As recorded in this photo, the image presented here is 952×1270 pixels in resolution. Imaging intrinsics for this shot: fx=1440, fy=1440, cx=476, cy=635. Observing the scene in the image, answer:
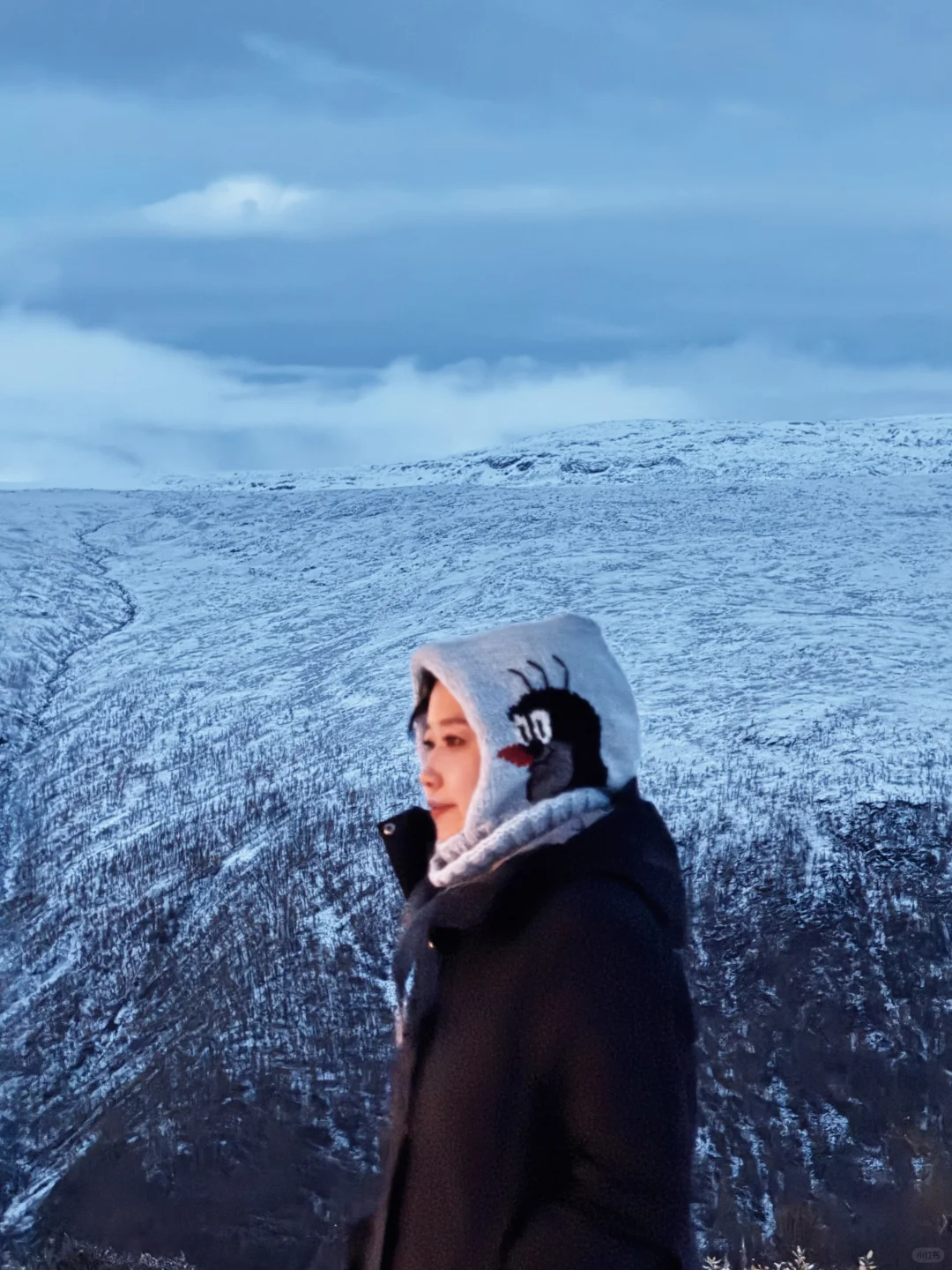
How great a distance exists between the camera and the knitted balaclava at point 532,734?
8.01ft

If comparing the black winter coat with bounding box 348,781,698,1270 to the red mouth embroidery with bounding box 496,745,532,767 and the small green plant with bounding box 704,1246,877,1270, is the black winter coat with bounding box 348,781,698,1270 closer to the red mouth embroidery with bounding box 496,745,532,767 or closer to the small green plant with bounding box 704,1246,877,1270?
the red mouth embroidery with bounding box 496,745,532,767

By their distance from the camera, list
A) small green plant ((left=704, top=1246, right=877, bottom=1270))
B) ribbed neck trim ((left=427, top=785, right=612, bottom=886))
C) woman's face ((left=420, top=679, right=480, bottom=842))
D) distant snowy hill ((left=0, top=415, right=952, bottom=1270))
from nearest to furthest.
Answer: ribbed neck trim ((left=427, top=785, right=612, bottom=886)) → woman's face ((left=420, top=679, right=480, bottom=842)) → small green plant ((left=704, top=1246, right=877, bottom=1270)) → distant snowy hill ((left=0, top=415, right=952, bottom=1270))

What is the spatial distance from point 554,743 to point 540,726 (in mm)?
38

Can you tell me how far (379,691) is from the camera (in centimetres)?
1550

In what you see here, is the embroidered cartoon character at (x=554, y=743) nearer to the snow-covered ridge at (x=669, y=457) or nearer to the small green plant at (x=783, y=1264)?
the small green plant at (x=783, y=1264)

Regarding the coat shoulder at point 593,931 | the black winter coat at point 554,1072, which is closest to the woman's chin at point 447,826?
the black winter coat at point 554,1072

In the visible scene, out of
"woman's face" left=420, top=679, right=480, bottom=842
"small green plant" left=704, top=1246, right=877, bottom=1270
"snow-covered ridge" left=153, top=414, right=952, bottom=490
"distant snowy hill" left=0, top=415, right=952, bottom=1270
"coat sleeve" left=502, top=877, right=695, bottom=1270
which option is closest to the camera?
"coat sleeve" left=502, top=877, right=695, bottom=1270

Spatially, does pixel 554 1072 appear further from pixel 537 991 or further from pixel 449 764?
pixel 449 764

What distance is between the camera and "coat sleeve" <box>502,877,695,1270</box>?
2.14m

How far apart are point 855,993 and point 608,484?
16.7 meters

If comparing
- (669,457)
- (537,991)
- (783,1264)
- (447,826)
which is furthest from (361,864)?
(669,457)

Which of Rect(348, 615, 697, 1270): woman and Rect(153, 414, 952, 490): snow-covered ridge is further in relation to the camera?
Rect(153, 414, 952, 490): snow-covered ridge

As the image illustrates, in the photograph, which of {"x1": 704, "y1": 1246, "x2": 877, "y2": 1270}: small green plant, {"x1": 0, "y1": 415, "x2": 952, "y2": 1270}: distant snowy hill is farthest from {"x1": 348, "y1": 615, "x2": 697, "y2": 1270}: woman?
{"x1": 0, "y1": 415, "x2": 952, "y2": 1270}: distant snowy hill

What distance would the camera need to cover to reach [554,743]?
8.15 feet
